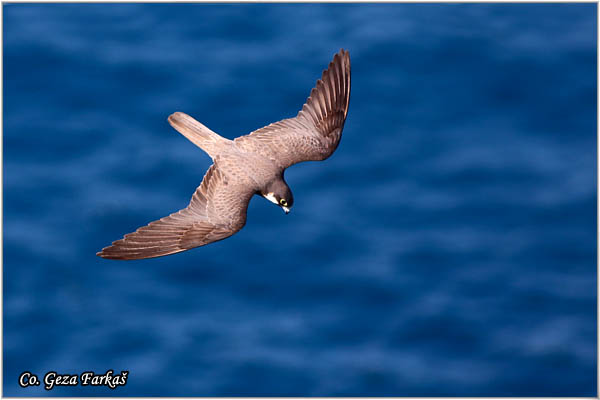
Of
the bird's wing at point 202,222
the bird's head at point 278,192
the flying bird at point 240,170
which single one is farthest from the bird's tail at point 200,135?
the bird's head at point 278,192

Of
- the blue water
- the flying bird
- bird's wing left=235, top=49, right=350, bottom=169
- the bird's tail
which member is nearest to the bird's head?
the flying bird

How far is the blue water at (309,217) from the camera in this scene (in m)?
28.8

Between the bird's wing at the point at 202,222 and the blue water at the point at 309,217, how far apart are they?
11884 mm

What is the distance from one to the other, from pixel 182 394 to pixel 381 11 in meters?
13.4

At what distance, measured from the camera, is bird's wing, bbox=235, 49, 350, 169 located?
16.9m

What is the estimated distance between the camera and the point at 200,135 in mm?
16750

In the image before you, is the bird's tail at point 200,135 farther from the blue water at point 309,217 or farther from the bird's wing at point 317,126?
the blue water at point 309,217

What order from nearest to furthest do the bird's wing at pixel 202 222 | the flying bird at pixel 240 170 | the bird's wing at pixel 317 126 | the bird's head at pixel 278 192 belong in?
the bird's wing at pixel 202 222 → the flying bird at pixel 240 170 → the bird's head at pixel 278 192 → the bird's wing at pixel 317 126

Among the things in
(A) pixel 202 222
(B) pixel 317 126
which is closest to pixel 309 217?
(B) pixel 317 126

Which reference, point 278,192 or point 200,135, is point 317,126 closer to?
point 278,192

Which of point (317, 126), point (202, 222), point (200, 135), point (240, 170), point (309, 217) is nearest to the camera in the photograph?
point (202, 222)

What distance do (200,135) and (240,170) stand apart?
1048 mm

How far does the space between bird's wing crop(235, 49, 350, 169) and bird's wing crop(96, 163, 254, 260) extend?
97 cm

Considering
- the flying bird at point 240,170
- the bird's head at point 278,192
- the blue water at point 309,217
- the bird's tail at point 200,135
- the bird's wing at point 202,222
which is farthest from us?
the blue water at point 309,217
